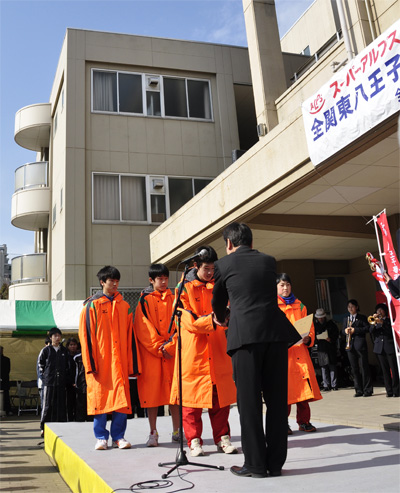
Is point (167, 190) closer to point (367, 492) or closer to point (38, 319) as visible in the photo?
point (38, 319)

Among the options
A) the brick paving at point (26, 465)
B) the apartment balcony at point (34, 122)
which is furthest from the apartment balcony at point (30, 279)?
the brick paving at point (26, 465)

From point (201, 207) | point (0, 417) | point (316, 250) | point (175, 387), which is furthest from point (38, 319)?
point (175, 387)

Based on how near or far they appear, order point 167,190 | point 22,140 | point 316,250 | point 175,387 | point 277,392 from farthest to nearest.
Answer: point 22,140
point 167,190
point 316,250
point 175,387
point 277,392

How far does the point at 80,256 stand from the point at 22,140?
28.9 feet

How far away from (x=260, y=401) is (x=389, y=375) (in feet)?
22.4

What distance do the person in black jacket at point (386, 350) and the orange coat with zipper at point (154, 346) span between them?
5587mm

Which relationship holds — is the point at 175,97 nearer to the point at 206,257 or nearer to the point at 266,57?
the point at 266,57

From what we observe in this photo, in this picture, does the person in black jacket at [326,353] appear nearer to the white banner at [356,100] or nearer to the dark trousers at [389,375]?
the dark trousers at [389,375]

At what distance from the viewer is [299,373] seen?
5.71 meters

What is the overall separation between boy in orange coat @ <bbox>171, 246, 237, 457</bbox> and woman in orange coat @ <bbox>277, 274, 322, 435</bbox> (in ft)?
4.00

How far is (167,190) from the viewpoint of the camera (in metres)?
17.7

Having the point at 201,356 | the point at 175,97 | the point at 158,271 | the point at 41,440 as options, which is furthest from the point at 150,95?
the point at 201,356

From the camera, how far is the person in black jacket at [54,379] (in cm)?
897

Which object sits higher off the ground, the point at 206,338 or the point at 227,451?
the point at 206,338
